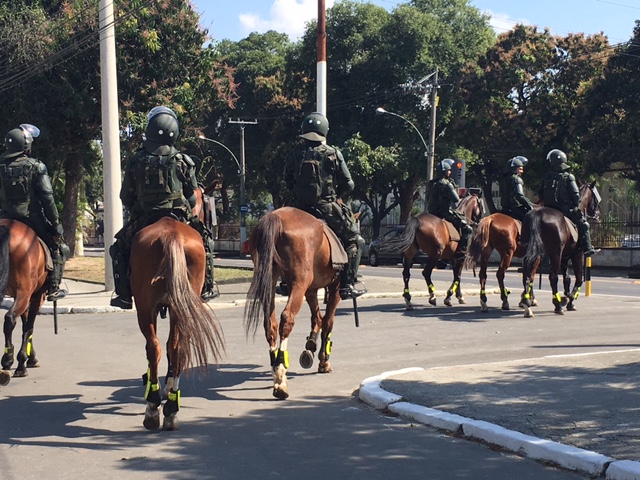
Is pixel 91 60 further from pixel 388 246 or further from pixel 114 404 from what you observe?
pixel 114 404

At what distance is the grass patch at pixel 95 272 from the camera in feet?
74.8

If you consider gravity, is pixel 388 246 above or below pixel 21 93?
below

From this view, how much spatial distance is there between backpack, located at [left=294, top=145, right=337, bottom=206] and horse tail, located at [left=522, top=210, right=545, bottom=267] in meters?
6.33

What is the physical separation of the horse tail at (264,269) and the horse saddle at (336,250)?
80 cm

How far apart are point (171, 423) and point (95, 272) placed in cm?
2170

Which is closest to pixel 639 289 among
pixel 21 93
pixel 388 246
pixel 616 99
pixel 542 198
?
pixel 542 198

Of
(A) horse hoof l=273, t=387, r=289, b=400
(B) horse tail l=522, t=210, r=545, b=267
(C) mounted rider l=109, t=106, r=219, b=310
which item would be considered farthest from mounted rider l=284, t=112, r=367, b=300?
(B) horse tail l=522, t=210, r=545, b=267

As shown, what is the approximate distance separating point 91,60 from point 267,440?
74.6 ft

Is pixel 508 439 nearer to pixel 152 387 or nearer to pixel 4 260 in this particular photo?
pixel 152 387

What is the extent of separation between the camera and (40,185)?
9742 millimetres

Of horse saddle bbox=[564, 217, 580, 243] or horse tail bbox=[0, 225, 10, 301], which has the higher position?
horse saddle bbox=[564, 217, 580, 243]

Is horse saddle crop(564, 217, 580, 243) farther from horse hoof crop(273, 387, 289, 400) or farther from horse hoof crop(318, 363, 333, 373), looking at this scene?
horse hoof crop(273, 387, 289, 400)

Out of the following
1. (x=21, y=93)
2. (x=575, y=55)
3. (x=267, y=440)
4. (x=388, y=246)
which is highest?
(x=575, y=55)

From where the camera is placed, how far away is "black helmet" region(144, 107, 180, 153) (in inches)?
312
